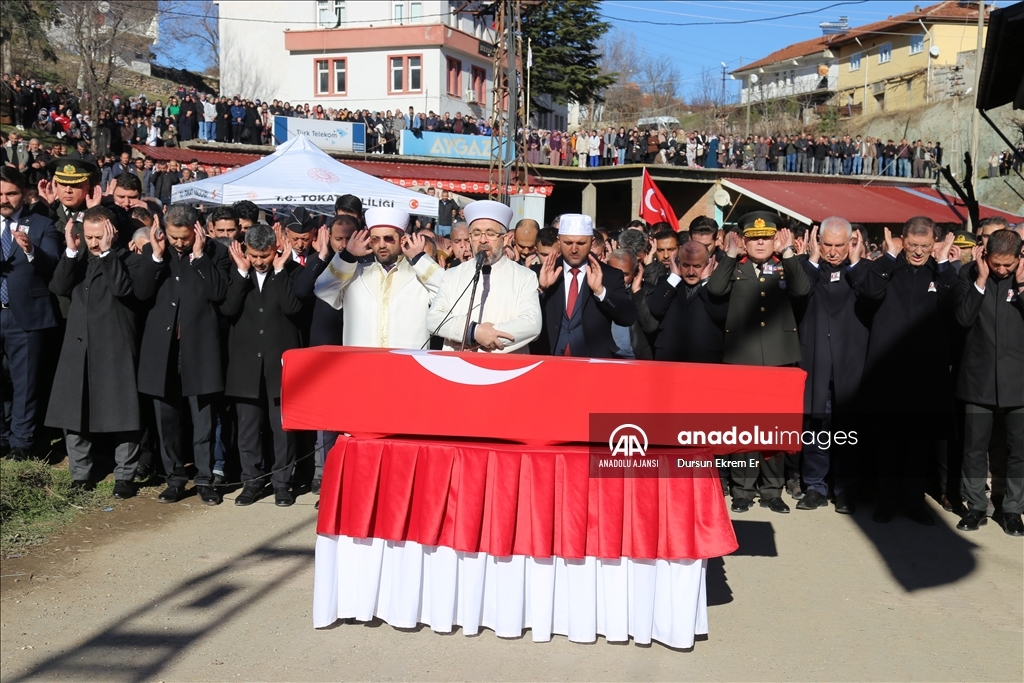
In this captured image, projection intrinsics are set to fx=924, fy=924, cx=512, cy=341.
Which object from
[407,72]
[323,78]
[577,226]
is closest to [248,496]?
[577,226]

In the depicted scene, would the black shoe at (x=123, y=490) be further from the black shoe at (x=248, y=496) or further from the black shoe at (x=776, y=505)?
the black shoe at (x=776, y=505)

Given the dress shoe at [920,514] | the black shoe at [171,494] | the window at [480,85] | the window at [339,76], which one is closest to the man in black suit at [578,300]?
the dress shoe at [920,514]

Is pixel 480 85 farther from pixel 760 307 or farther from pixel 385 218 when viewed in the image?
pixel 385 218

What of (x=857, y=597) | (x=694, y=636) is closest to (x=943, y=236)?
(x=857, y=597)

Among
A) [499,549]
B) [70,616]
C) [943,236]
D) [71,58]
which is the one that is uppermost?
[71,58]

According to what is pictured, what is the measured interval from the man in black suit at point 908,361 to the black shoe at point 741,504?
88cm

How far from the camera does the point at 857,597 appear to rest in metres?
5.19

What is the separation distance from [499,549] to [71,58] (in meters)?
38.5

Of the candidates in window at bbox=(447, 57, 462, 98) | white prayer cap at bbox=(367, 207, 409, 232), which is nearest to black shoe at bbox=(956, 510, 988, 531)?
white prayer cap at bbox=(367, 207, 409, 232)

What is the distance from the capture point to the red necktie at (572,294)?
18.1ft

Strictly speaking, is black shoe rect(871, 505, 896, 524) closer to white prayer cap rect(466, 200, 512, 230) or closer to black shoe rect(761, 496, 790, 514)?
black shoe rect(761, 496, 790, 514)

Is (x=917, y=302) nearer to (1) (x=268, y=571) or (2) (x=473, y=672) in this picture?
(2) (x=473, y=672)

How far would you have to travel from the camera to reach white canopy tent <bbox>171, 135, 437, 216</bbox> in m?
14.8

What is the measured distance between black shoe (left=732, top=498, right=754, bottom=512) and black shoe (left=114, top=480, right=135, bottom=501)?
176 inches
